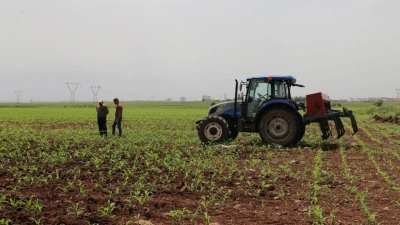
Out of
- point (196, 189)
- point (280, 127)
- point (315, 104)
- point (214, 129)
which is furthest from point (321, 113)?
point (196, 189)

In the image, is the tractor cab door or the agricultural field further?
the tractor cab door

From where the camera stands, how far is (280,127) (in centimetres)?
1249

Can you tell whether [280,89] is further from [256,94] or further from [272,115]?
[272,115]

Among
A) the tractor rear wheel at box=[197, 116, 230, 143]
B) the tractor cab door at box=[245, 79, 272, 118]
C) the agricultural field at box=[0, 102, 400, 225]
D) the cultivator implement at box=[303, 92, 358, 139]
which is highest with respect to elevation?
the tractor cab door at box=[245, 79, 272, 118]

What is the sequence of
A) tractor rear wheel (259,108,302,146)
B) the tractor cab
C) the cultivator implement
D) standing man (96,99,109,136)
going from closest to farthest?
1. the cultivator implement
2. tractor rear wheel (259,108,302,146)
3. the tractor cab
4. standing man (96,99,109,136)

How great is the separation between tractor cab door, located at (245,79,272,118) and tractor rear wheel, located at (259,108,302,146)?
0.44 m

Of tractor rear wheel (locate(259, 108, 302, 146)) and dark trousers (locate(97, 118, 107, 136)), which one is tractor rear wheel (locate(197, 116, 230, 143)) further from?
dark trousers (locate(97, 118, 107, 136))

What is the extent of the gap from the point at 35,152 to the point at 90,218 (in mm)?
6056

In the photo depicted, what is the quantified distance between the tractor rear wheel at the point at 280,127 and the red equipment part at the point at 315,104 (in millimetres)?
490

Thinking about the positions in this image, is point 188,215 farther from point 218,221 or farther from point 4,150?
point 4,150

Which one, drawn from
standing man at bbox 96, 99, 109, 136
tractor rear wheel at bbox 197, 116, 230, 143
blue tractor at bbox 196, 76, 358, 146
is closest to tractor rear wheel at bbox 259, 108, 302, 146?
blue tractor at bbox 196, 76, 358, 146

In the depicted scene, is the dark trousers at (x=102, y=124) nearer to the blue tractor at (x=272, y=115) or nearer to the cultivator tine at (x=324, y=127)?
the blue tractor at (x=272, y=115)

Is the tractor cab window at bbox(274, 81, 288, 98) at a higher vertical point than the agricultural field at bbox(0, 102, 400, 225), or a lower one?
higher

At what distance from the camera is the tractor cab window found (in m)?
12.6
